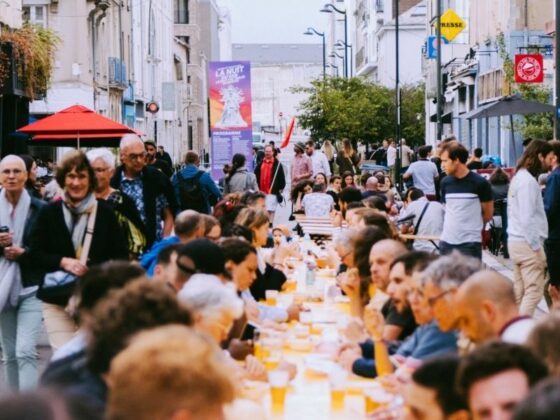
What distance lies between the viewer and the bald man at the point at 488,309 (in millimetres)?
5871

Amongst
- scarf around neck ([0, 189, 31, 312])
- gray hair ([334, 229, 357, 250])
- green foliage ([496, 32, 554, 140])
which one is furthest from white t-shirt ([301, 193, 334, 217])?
scarf around neck ([0, 189, 31, 312])

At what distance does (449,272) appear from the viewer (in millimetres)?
6727

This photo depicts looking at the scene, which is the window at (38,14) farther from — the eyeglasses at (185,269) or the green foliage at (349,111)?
the eyeglasses at (185,269)

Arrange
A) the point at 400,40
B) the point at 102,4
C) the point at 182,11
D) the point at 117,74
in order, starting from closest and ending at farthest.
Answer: the point at 102,4, the point at 117,74, the point at 400,40, the point at 182,11

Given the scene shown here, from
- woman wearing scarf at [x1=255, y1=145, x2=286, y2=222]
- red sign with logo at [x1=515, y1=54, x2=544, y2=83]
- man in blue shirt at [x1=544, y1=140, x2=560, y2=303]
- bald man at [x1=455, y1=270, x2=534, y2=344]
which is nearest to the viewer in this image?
bald man at [x1=455, y1=270, x2=534, y2=344]

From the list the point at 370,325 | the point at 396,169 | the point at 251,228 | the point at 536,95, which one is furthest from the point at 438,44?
the point at 370,325

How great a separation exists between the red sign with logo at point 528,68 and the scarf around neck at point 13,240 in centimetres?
1985

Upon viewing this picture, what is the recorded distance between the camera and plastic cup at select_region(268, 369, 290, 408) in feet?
21.5

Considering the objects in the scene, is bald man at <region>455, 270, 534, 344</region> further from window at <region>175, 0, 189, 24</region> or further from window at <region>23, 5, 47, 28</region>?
window at <region>175, 0, 189, 24</region>

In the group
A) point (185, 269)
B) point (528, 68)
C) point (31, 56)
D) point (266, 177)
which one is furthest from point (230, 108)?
point (185, 269)

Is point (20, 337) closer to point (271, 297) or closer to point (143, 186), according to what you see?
point (143, 186)

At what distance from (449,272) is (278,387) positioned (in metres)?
1.00

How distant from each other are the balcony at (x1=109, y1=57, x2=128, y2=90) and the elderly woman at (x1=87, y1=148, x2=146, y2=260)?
4368 cm

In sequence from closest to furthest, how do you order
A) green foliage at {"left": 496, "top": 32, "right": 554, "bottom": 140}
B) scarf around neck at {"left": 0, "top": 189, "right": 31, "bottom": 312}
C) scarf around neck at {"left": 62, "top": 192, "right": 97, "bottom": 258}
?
scarf around neck at {"left": 62, "top": 192, "right": 97, "bottom": 258} < scarf around neck at {"left": 0, "top": 189, "right": 31, "bottom": 312} < green foliage at {"left": 496, "top": 32, "right": 554, "bottom": 140}
